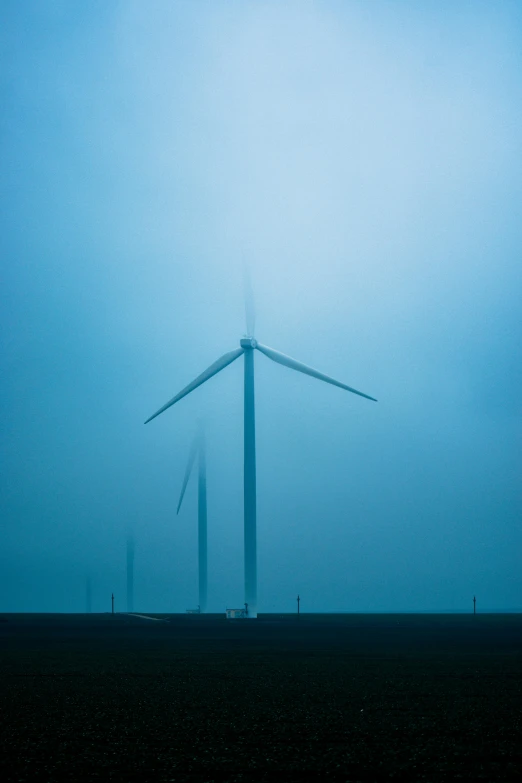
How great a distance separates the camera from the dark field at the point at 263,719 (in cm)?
1280

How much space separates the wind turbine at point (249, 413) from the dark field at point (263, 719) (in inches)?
2021

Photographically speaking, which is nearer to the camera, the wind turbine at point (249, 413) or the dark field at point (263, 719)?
the dark field at point (263, 719)

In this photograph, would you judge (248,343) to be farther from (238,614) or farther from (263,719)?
(263,719)

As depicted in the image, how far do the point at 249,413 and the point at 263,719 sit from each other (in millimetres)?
71475

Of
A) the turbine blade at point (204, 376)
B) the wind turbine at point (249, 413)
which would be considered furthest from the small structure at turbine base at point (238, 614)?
the turbine blade at point (204, 376)

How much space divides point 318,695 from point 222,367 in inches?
2742

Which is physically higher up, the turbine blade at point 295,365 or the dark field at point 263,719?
the turbine blade at point 295,365

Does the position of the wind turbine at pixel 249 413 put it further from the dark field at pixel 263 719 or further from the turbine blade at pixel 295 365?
the dark field at pixel 263 719

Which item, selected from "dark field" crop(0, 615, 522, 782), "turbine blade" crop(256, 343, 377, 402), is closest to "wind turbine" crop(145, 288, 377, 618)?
"turbine blade" crop(256, 343, 377, 402)

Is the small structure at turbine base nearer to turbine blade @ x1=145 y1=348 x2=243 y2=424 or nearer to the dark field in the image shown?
turbine blade @ x1=145 y1=348 x2=243 y2=424

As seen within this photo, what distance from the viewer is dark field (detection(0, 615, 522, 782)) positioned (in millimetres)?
12805

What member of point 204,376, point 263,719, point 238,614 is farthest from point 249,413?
point 263,719

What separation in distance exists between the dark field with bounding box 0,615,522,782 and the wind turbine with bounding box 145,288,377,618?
5134 centimetres

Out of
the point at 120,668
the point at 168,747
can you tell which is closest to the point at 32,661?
the point at 120,668
